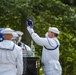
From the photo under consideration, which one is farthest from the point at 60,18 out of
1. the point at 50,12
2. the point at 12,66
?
the point at 12,66

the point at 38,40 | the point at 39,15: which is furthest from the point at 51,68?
the point at 39,15

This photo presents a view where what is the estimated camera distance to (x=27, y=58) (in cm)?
1022

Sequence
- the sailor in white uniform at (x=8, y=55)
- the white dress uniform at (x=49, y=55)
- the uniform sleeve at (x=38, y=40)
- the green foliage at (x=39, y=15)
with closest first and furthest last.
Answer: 1. the sailor in white uniform at (x=8, y=55)
2. the uniform sleeve at (x=38, y=40)
3. the white dress uniform at (x=49, y=55)
4. the green foliage at (x=39, y=15)

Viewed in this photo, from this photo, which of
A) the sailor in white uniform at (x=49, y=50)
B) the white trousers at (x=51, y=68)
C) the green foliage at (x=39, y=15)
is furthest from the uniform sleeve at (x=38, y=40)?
the green foliage at (x=39, y=15)

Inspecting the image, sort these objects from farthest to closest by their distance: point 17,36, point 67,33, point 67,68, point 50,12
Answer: point 67,68, point 67,33, point 50,12, point 17,36

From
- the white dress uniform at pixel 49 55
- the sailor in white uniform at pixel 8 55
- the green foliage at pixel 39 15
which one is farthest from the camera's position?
the green foliage at pixel 39 15

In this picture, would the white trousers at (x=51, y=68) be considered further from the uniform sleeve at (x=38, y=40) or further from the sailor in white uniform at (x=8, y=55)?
the sailor in white uniform at (x=8, y=55)

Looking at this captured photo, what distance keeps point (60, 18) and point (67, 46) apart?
13.2 feet

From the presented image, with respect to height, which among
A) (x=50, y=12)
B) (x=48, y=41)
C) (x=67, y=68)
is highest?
(x=50, y=12)

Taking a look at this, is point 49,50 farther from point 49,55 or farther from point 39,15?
point 39,15

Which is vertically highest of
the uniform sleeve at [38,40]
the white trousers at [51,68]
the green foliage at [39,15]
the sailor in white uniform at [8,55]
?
the green foliage at [39,15]

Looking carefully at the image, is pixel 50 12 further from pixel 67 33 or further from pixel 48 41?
pixel 48 41

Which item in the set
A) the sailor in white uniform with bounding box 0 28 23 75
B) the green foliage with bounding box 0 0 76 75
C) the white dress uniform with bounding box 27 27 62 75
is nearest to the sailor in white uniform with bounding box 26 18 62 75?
the white dress uniform with bounding box 27 27 62 75

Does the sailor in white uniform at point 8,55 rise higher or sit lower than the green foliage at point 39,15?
lower
